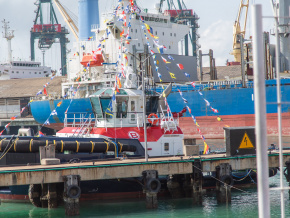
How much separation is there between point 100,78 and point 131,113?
101 feet

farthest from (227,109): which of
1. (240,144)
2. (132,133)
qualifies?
(240,144)

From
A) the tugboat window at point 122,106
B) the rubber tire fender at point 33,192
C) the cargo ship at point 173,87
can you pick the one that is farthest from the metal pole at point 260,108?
the cargo ship at point 173,87

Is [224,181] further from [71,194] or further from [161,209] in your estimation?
[71,194]

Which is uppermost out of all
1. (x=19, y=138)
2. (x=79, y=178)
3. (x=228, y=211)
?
(x=19, y=138)

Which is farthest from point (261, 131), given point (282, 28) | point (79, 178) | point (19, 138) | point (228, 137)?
point (282, 28)

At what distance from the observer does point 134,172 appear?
19.6 metres

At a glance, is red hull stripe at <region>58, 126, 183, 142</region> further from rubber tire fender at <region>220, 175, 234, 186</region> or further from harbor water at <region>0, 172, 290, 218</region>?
rubber tire fender at <region>220, 175, 234, 186</region>

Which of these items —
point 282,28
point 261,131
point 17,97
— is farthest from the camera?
point 17,97

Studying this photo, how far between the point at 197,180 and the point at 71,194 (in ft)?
17.6

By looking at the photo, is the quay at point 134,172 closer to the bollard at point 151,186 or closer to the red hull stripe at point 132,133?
the bollard at point 151,186

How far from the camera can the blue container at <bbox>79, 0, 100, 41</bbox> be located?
7091 centimetres

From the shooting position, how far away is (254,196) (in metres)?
22.8

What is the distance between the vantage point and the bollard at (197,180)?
20.6 m

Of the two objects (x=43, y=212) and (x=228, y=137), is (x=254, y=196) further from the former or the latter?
(x=43, y=212)
